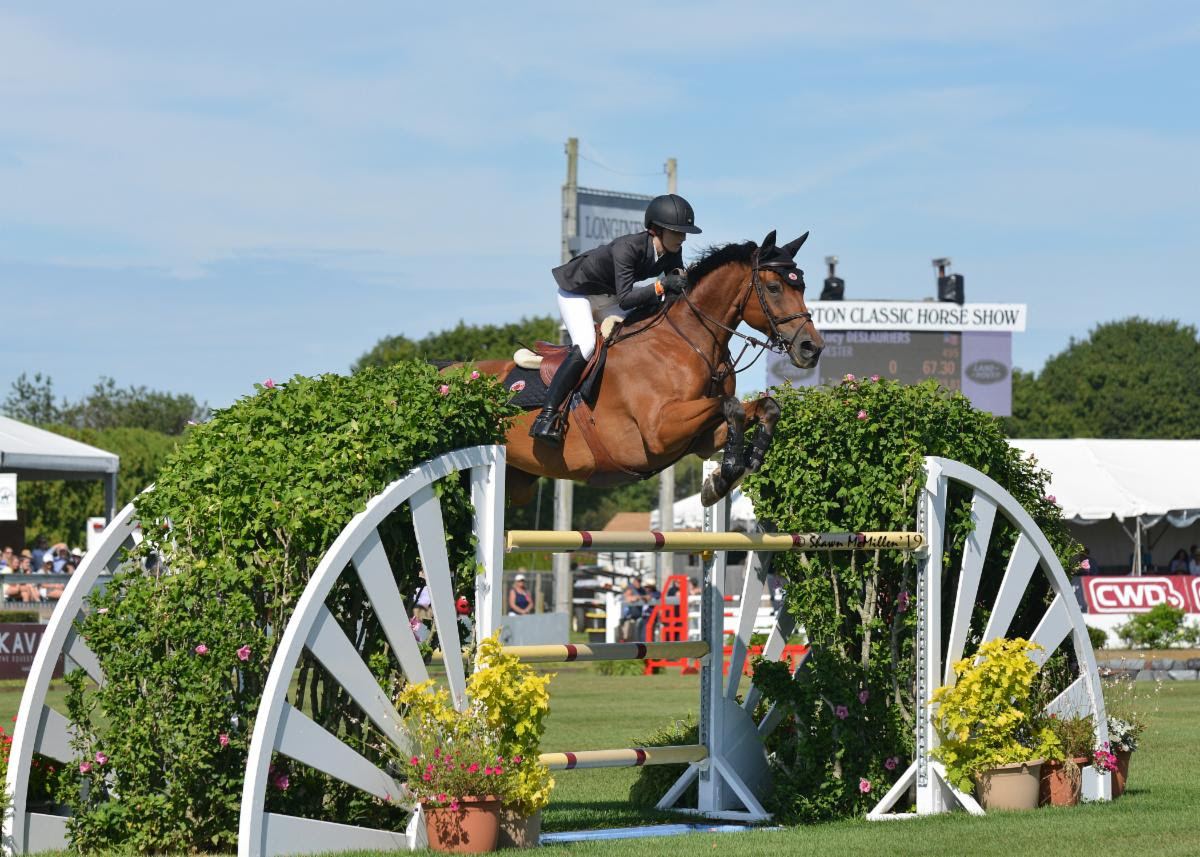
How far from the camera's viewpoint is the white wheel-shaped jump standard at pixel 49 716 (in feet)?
22.5

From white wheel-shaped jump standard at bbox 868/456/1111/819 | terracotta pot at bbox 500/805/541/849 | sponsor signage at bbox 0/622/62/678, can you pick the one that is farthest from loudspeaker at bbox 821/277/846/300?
terracotta pot at bbox 500/805/541/849

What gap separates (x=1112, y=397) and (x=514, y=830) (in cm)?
6257

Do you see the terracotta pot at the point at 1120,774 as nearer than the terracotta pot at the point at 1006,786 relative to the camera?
No

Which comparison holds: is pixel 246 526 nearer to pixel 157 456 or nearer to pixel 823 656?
pixel 823 656

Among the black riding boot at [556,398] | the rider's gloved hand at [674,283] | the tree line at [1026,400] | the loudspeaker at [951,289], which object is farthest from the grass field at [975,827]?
the tree line at [1026,400]

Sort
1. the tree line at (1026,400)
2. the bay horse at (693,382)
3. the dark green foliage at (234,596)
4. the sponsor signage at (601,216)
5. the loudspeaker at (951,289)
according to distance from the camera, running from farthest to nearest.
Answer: the tree line at (1026,400) → the loudspeaker at (951,289) → the sponsor signage at (601,216) → the bay horse at (693,382) → the dark green foliage at (234,596)

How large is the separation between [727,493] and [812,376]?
22.9m

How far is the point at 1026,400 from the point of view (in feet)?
213

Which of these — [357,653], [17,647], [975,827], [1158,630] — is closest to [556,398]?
[357,653]

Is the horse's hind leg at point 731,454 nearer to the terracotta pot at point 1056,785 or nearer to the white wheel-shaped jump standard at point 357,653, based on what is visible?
the white wheel-shaped jump standard at point 357,653

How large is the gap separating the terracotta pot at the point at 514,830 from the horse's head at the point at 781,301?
8.18 ft

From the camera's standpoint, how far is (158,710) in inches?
253

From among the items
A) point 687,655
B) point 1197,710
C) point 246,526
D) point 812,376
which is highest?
point 812,376

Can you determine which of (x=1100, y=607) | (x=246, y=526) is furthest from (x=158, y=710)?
(x=1100, y=607)
